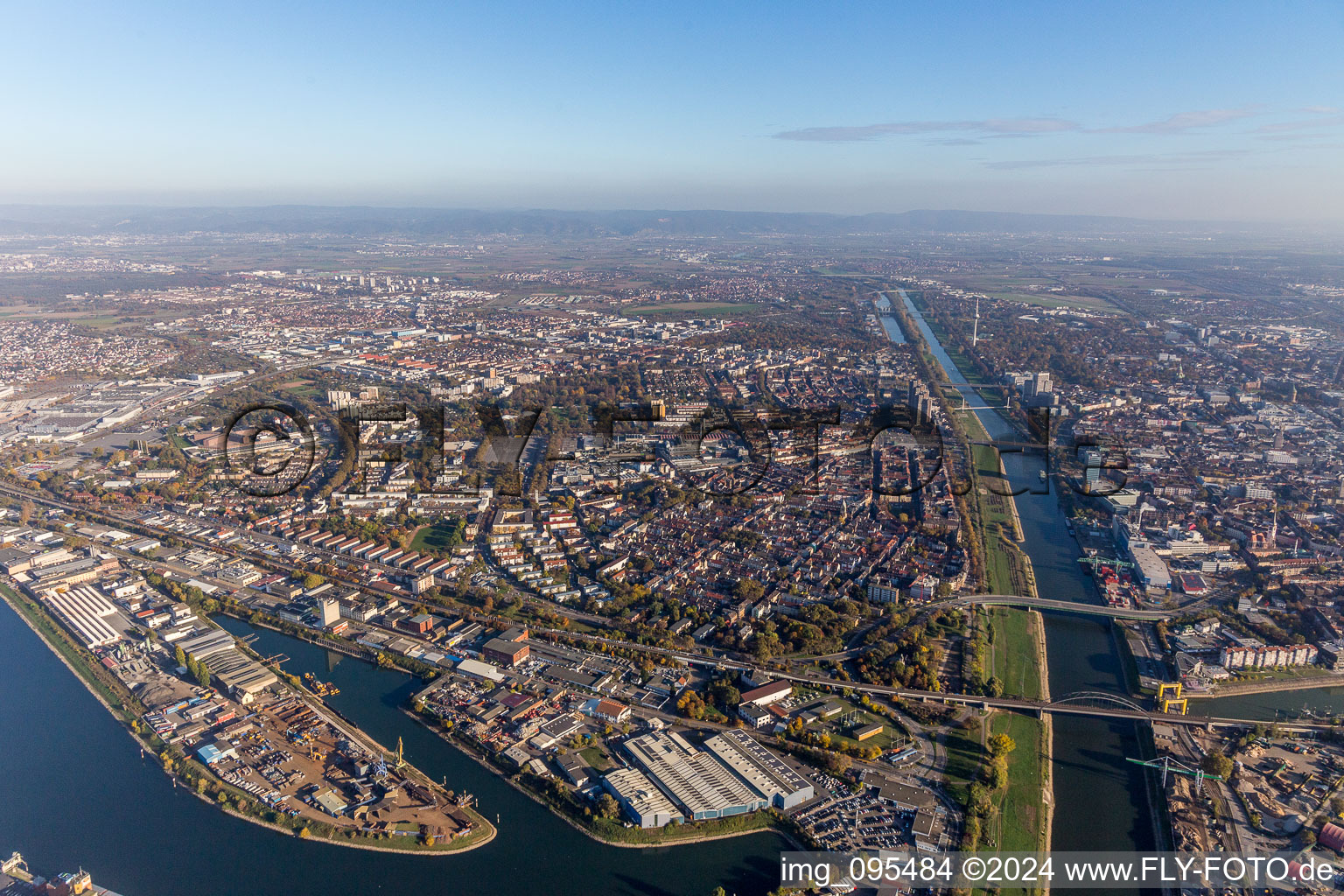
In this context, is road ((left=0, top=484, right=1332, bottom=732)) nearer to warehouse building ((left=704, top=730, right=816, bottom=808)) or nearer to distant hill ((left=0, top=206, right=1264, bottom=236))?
warehouse building ((left=704, top=730, right=816, bottom=808))

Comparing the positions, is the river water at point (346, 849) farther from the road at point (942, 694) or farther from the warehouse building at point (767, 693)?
the warehouse building at point (767, 693)

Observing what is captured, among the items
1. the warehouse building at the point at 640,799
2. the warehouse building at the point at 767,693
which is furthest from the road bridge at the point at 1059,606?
the warehouse building at the point at 640,799

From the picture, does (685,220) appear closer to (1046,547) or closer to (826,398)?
(826,398)

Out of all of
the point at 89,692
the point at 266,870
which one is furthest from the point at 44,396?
the point at 266,870

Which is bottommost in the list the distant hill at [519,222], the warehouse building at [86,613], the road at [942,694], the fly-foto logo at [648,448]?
the road at [942,694]

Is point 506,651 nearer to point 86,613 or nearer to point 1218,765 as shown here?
point 86,613

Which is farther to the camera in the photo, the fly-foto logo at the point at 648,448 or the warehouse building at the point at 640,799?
the fly-foto logo at the point at 648,448

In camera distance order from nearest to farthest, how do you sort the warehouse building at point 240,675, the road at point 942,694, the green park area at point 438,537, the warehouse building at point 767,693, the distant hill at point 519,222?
the road at point 942,694 < the warehouse building at point 767,693 < the warehouse building at point 240,675 < the green park area at point 438,537 < the distant hill at point 519,222
